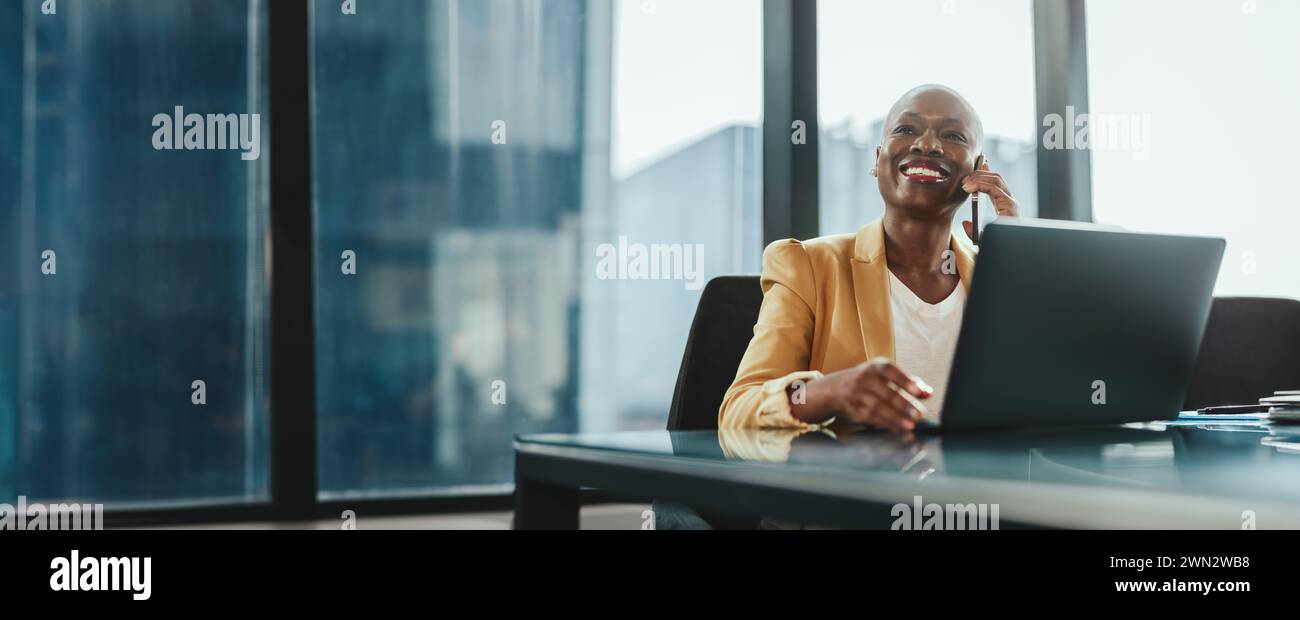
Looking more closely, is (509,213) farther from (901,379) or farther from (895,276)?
(901,379)

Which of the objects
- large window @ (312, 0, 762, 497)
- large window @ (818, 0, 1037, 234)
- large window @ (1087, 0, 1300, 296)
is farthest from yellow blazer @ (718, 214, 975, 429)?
large window @ (1087, 0, 1300, 296)

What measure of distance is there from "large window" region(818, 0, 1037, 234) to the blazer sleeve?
2.14m

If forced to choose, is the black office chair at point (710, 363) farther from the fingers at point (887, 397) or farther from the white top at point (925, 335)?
the fingers at point (887, 397)

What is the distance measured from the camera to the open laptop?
0.90 m

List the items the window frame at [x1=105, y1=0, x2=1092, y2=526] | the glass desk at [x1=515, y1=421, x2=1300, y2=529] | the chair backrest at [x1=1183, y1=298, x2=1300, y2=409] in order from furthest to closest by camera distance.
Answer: the window frame at [x1=105, y1=0, x2=1092, y2=526], the chair backrest at [x1=1183, y1=298, x2=1300, y2=409], the glass desk at [x1=515, y1=421, x2=1300, y2=529]

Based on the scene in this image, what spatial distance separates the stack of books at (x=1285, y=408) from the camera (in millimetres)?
1192

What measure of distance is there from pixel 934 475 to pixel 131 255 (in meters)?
2.99

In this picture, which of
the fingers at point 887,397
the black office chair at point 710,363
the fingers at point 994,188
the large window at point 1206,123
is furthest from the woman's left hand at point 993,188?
the large window at point 1206,123

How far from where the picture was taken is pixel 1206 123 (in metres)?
3.41

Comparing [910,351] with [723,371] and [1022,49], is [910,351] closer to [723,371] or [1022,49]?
[723,371]

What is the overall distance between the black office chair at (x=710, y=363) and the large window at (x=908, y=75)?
7.14 ft

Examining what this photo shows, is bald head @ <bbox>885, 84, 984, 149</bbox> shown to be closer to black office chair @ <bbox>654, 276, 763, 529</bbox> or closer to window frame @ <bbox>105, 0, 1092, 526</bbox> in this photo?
black office chair @ <bbox>654, 276, 763, 529</bbox>
